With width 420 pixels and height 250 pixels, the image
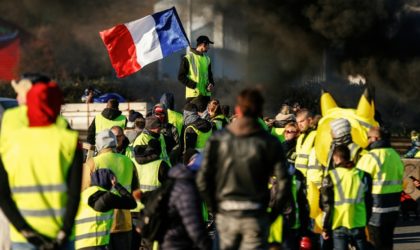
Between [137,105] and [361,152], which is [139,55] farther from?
[361,152]

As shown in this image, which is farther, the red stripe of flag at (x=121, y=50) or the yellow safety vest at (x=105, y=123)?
the red stripe of flag at (x=121, y=50)

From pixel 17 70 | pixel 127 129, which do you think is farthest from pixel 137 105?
pixel 17 70

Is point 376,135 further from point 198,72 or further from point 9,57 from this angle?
point 9,57

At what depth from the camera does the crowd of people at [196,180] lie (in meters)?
7.17

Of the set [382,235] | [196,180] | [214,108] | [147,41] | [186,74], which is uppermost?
[147,41]

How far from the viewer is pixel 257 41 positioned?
2961cm

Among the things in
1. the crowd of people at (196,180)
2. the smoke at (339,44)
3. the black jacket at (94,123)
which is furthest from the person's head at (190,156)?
the smoke at (339,44)

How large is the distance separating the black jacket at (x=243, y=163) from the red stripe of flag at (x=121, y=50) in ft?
28.4

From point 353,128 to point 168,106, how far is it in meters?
4.68

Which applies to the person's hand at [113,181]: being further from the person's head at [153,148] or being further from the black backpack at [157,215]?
the black backpack at [157,215]

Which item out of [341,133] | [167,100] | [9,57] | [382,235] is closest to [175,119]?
[167,100]

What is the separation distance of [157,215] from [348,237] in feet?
10.6

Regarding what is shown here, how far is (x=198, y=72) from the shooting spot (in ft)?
50.9

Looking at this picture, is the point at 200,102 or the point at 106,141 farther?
the point at 200,102
